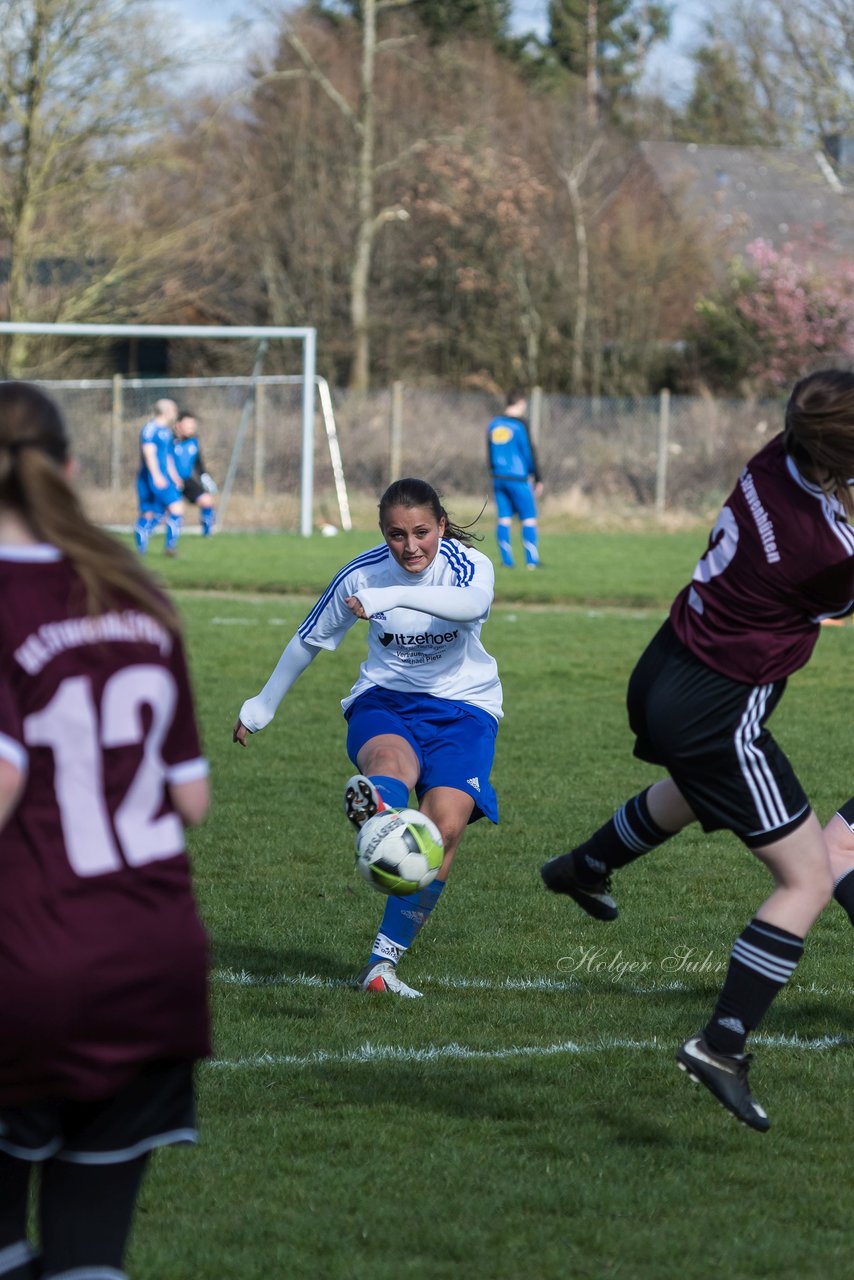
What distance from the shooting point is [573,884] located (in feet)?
16.0

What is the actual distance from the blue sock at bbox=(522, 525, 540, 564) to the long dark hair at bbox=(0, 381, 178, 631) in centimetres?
1779

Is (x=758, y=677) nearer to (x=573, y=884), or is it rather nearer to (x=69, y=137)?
(x=573, y=884)

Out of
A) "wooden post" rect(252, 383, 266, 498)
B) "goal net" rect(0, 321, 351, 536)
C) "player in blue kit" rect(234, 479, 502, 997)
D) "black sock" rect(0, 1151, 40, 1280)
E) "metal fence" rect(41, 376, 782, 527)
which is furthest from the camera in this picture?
"metal fence" rect(41, 376, 782, 527)

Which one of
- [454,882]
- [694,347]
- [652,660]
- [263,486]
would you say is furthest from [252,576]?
[694,347]

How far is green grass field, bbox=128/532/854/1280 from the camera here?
140 inches

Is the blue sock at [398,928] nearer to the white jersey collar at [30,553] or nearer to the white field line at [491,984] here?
the white field line at [491,984]

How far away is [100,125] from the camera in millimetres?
28953

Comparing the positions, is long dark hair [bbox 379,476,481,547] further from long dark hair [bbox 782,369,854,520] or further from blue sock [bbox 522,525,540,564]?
blue sock [bbox 522,525,540,564]

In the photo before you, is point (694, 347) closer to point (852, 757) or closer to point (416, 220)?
point (416, 220)

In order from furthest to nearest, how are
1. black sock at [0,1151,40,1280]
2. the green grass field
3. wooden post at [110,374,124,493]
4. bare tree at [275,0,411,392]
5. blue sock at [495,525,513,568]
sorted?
bare tree at [275,0,411,392]
wooden post at [110,374,124,493]
blue sock at [495,525,513,568]
the green grass field
black sock at [0,1151,40,1280]

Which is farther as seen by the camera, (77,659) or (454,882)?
(454,882)

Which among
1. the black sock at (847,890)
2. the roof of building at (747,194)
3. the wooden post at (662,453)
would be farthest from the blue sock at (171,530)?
the roof of building at (747,194)

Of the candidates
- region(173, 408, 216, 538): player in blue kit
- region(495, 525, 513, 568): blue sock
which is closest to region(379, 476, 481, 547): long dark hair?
region(495, 525, 513, 568): blue sock

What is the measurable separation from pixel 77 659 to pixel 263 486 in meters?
25.8
